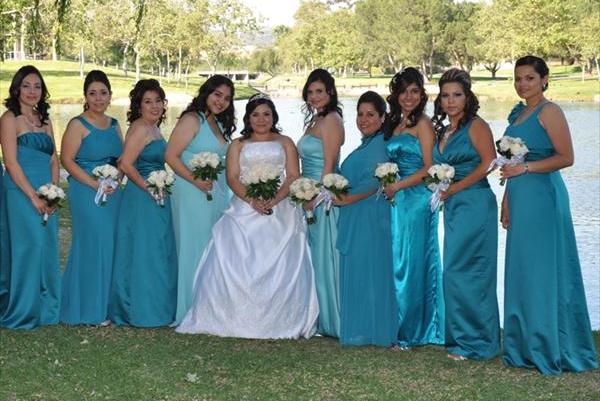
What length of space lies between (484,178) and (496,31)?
250 ft

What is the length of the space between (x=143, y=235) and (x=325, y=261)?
5.63 feet

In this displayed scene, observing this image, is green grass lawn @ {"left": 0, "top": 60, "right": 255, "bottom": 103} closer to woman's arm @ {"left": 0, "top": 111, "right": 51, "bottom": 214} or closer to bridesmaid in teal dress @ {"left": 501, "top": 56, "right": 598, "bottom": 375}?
woman's arm @ {"left": 0, "top": 111, "right": 51, "bottom": 214}

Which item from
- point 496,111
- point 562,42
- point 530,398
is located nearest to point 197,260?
point 530,398

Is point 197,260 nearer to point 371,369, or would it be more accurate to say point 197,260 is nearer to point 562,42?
point 371,369

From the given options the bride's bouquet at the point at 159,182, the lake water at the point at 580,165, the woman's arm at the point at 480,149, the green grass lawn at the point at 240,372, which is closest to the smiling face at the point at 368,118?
the woman's arm at the point at 480,149

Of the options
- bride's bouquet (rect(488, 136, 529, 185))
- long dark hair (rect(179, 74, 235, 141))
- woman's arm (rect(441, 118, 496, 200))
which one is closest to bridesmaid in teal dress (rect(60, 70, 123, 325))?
long dark hair (rect(179, 74, 235, 141))

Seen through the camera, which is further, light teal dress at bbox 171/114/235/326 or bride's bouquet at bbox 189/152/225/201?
light teal dress at bbox 171/114/235/326

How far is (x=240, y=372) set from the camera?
7453 millimetres

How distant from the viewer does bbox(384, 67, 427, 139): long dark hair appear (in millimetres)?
7992

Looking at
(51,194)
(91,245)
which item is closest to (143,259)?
(91,245)

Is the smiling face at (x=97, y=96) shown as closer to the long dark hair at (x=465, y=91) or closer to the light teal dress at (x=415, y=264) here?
the light teal dress at (x=415, y=264)

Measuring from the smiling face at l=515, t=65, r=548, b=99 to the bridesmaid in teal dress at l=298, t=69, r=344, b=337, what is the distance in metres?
1.75

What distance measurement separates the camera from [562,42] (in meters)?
76.4

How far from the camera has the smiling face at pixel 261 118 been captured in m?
8.53
